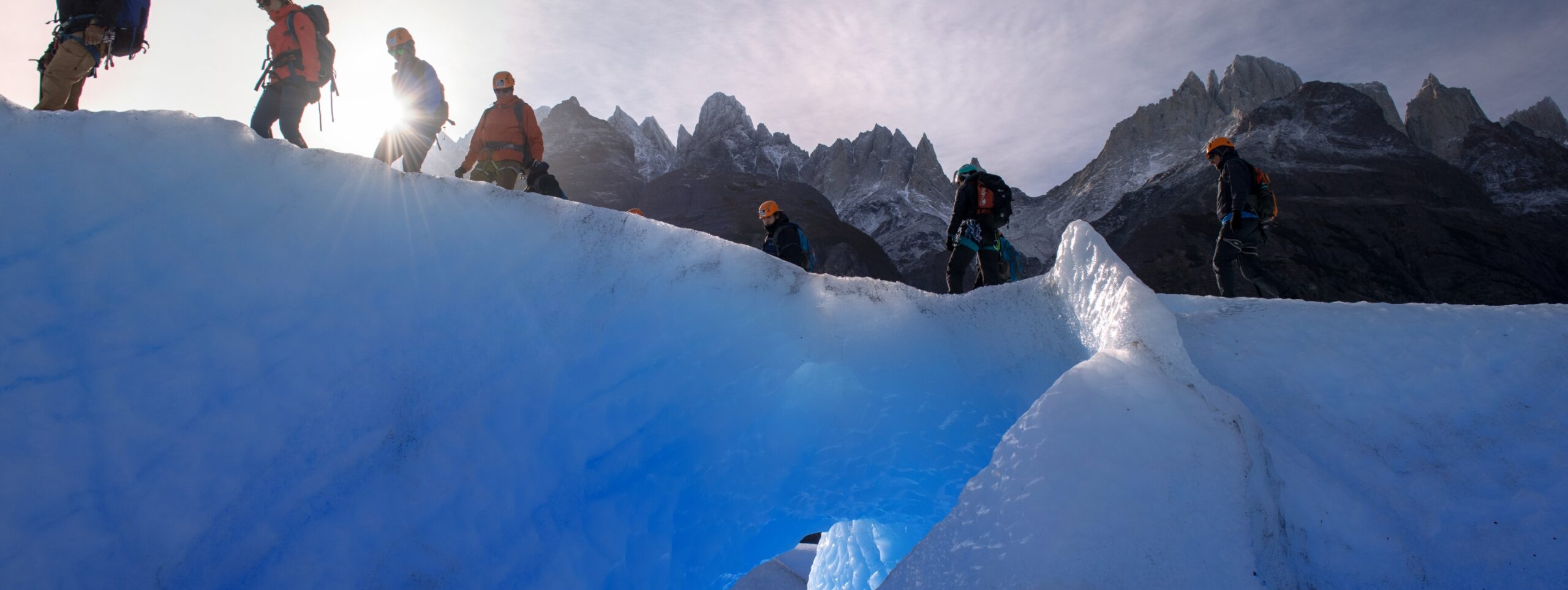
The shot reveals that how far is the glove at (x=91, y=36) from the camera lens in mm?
4812

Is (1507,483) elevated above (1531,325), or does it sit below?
below

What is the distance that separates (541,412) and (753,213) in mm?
38996

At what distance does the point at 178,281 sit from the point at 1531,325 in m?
5.09

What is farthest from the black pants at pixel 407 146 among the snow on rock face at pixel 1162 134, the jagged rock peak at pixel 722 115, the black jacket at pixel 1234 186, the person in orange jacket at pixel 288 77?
the jagged rock peak at pixel 722 115

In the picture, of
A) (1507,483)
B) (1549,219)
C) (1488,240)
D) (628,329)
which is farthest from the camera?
(1549,219)

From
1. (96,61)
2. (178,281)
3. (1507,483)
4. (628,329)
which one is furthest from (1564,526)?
(96,61)

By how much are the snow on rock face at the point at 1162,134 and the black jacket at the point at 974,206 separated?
43.7 m

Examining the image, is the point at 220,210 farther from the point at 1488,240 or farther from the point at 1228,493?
the point at 1488,240

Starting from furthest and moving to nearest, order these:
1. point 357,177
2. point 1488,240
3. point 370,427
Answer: point 1488,240 < point 357,177 < point 370,427

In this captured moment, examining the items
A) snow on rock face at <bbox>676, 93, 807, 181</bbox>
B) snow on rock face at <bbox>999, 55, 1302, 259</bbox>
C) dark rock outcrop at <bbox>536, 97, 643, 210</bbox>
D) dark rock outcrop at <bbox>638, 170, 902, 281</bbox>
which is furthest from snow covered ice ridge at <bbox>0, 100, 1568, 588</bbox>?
snow on rock face at <bbox>676, 93, 807, 181</bbox>

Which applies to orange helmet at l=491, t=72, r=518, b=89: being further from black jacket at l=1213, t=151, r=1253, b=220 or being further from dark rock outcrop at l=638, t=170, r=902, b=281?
dark rock outcrop at l=638, t=170, r=902, b=281

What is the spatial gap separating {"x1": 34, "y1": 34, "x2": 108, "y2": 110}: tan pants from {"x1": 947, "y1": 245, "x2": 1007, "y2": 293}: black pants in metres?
7.45

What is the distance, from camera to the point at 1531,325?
2342 millimetres

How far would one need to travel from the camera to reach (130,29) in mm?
5152
